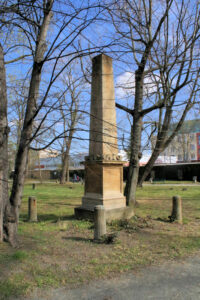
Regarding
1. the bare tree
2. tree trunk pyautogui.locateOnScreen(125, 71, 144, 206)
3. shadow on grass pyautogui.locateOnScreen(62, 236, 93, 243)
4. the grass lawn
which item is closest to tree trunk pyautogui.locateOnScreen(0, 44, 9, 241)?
the bare tree

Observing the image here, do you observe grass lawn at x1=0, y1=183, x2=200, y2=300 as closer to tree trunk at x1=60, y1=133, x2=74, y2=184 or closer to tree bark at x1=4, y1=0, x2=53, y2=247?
tree bark at x1=4, y1=0, x2=53, y2=247

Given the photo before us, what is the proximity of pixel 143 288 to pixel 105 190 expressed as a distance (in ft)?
12.2

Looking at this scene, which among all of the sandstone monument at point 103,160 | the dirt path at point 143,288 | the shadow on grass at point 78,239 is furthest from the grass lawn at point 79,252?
the sandstone monument at point 103,160

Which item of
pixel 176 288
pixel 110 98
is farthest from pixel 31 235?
pixel 110 98

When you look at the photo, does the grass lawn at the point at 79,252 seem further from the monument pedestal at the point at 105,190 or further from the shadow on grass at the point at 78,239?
the monument pedestal at the point at 105,190

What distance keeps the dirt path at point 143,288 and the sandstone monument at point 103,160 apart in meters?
3.03

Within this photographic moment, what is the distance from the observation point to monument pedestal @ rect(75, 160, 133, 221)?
22.1 ft

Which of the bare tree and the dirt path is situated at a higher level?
the bare tree

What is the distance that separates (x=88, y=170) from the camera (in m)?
7.24

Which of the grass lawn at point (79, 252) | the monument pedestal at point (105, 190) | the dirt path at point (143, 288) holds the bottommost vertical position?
the dirt path at point (143, 288)

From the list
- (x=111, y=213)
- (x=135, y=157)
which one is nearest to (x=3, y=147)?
(x=111, y=213)

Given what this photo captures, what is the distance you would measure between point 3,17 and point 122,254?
16.5ft

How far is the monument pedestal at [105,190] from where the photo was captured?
6750 millimetres

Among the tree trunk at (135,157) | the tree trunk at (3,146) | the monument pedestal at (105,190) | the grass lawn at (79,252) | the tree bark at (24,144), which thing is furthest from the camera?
the tree trunk at (135,157)
